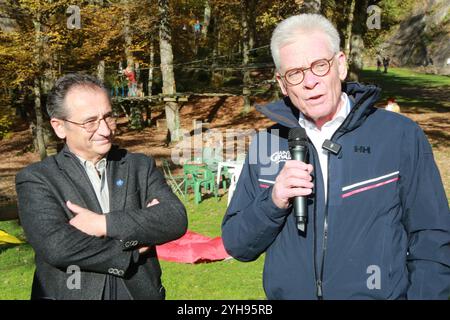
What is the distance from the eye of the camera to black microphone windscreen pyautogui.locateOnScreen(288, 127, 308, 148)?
2.46m

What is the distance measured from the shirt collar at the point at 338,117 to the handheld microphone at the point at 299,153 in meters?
0.14

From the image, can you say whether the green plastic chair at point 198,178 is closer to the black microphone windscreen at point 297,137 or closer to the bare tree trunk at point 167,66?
the bare tree trunk at point 167,66

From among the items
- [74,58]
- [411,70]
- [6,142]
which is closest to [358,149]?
[74,58]

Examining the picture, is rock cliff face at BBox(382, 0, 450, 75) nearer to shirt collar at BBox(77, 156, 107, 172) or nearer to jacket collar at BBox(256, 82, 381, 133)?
jacket collar at BBox(256, 82, 381, 133)

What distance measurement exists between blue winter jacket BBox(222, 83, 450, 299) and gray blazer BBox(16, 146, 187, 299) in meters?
0.57

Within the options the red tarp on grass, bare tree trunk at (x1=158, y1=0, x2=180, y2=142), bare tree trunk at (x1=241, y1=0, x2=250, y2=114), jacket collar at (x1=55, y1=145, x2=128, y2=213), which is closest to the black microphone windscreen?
jacket collar at (x1=55, y1=145, x2=128, y2=213)

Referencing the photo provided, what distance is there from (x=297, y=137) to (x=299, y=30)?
543 mm

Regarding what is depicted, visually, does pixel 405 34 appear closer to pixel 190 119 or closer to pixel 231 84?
pixel 231 84

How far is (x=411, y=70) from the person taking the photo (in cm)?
4972

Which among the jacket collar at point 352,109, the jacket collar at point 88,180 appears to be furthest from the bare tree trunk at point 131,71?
the jacket collar at point 352,109

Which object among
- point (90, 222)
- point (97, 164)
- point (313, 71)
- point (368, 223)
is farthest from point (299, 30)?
point (90, 222)

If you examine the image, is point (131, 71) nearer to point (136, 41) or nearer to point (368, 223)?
point (136, 41)

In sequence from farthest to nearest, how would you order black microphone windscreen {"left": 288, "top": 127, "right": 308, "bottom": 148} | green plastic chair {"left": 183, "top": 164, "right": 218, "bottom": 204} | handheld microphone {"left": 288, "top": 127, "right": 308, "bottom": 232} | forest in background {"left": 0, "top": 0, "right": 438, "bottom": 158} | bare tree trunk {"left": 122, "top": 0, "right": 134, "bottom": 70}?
bare tree trunk {"left": 122, "top": 0, "right": 134, "bottom": 70} < forest in background {"left": 0, "top": 0, "right": 438, "bottom": 158} < green plastic chair {"left": 183, "top": 164, "right": 218, "bottom": 204} < black microphone windscreen {"left": 288, "top": 127, "right": 308, "bottom": 148} < handheld microphone {"left": 288, "top": 127, "right": 308, "bottom": 232}

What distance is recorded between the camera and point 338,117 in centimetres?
262
